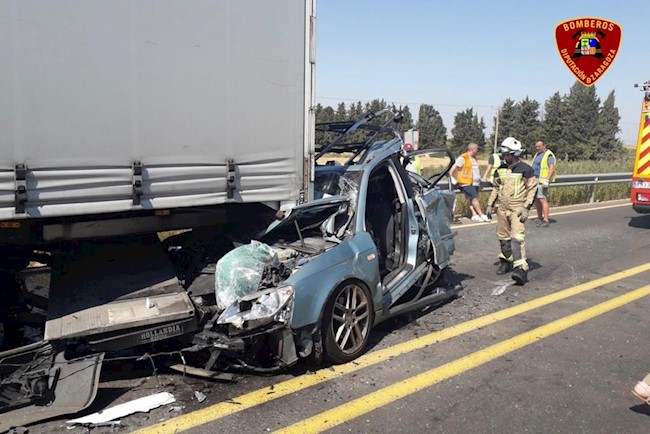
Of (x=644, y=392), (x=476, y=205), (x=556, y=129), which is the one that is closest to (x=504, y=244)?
(x=644, y=392)

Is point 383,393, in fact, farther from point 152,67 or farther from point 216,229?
point 152,67

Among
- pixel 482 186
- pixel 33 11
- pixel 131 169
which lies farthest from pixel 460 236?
pixel 33 11

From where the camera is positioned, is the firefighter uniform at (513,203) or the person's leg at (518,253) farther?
the firefighter uniform at (513,203)

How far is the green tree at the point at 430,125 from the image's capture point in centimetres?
6128

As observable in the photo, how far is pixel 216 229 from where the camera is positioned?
4.92m

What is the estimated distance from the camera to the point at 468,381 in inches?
159

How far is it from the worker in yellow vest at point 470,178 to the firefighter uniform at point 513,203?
13.4 ft

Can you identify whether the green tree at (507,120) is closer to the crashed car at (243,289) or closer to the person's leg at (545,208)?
the person's leg at (545,208)

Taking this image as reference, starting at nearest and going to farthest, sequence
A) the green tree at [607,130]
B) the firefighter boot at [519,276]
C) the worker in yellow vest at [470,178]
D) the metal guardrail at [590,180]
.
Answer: the firefighter boot at [519,276], the worker in yellow vest at [470,178], the metal guardrail at [590,180], the green tree at [607,130]

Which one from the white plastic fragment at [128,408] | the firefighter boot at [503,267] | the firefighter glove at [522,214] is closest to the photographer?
the white plastic fragment at [128,408]

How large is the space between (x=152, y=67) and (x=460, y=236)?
7279 millimetres

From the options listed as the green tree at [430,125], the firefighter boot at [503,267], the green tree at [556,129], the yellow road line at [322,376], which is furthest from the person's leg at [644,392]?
the green tree at [556,129]

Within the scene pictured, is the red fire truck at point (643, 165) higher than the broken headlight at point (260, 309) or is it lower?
higher

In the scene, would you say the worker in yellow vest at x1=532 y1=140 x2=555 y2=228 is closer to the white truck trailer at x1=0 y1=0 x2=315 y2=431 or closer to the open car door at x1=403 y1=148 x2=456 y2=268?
the open car door at x1=403 y1=148 x2=456 y2=268
